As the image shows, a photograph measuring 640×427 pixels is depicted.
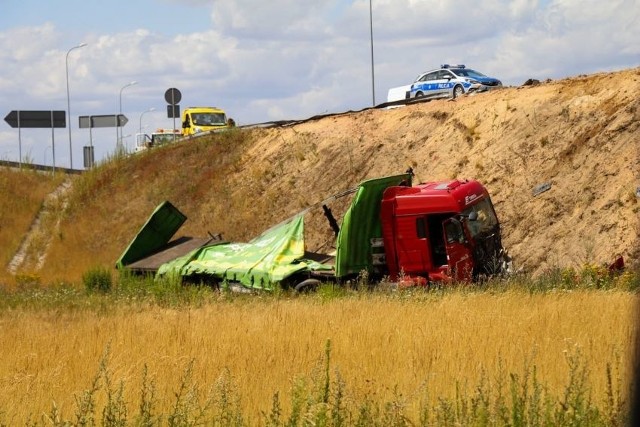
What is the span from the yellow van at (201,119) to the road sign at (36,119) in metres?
7.73

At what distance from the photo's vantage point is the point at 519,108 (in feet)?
113

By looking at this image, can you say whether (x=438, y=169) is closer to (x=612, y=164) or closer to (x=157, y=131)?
(x=612, y=164)

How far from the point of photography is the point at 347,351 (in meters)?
13.2

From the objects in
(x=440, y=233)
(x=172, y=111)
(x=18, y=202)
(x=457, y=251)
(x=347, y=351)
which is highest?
(x=172, y=111)

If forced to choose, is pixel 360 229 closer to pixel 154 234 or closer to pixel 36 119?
pixel 154 234

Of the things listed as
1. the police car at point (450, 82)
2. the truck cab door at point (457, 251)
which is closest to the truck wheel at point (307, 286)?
the truck cab door at point (457, 251)

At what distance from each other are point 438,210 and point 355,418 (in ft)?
50.6

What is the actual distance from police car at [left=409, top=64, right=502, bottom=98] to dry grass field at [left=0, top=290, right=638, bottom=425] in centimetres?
2462

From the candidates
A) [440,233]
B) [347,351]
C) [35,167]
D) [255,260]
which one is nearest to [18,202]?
[35,167]

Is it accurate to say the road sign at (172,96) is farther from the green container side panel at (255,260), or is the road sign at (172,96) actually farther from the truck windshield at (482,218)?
the truck windshield at (482,218)

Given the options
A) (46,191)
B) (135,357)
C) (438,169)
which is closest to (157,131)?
(46,191)

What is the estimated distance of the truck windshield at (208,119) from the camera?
5600 centimetres

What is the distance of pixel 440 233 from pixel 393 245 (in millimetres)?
1165

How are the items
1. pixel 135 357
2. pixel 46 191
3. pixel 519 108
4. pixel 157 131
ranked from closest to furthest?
pixel 135 357 → pixel 519 108 → pixel 46 191 → pixel 157 131
